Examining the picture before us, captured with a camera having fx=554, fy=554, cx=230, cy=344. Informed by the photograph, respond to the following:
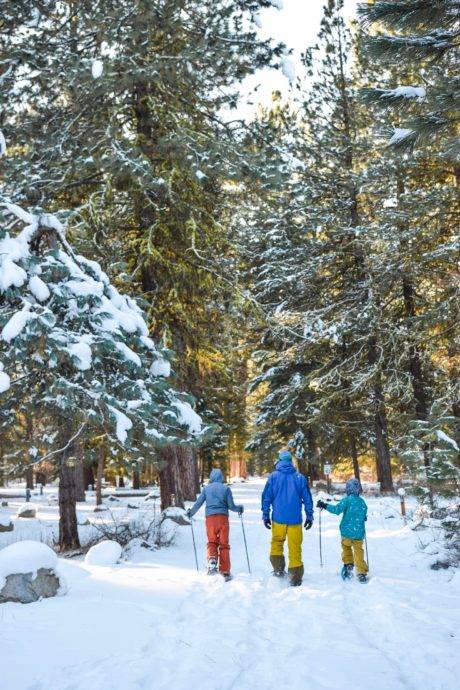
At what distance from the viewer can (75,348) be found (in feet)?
21.5

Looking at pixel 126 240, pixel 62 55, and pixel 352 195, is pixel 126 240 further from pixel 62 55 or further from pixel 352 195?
pixel 352 195

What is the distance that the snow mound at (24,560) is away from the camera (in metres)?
6.04

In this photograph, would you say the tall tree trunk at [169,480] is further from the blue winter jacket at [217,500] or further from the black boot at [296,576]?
the black boot at [296,576]

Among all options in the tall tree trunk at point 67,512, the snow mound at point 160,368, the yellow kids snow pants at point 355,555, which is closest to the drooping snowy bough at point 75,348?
the snow mound at point 160,368

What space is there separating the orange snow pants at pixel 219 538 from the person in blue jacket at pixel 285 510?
0.73 metres

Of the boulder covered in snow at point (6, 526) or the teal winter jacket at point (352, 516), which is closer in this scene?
the teal winter jacket at point (352, 516)

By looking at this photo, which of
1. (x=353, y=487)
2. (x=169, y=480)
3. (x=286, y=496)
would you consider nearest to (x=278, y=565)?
(x=286, y=496)

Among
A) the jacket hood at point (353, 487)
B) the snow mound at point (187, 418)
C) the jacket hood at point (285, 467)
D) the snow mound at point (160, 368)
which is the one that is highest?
the snow mound at point (160, 368)

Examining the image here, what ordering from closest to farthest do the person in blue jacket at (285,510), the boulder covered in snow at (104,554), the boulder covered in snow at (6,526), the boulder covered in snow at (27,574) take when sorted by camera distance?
the boulder covered in snow at (27,574) < the person in blue jacket at (285,510) < the boulder covered in snow at (104,554) < the boulder covered in snow at (6,526)

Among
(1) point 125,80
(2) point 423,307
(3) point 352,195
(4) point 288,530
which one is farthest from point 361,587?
(3) point 352,195

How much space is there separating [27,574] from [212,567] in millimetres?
3213

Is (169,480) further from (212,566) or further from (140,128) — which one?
(140,128)

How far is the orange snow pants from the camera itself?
8.51 meters

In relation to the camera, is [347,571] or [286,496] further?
[286,496]
